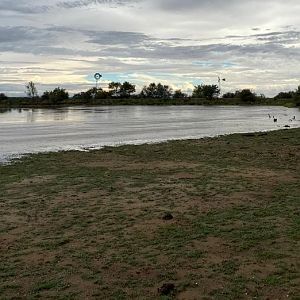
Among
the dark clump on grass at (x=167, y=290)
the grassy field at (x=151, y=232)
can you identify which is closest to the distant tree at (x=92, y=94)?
the grassy field at (x=151, y=232)

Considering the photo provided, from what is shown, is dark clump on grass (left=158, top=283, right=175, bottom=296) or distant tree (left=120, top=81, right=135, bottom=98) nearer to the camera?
dark clump on grass (left=158, top=283, right=175, bottom=296)

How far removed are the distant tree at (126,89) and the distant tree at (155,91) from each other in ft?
11.1

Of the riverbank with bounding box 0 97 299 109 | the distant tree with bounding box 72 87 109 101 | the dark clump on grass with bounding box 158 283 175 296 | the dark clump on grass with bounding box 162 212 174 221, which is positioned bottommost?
the dark clump on grass with bounding box 158 283 175 296

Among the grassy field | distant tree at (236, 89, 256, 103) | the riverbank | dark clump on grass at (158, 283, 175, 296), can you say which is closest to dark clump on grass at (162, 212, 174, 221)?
the grassy field

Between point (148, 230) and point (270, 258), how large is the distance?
202 cm

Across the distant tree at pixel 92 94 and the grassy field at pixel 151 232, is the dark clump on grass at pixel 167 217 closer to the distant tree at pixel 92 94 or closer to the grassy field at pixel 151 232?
the grassy field at pixel 151 232

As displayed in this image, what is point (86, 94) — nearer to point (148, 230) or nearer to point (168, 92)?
point (168, 92)

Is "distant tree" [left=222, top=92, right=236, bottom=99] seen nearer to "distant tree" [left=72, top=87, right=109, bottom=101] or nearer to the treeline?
the treeline

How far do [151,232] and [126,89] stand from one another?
132176mm

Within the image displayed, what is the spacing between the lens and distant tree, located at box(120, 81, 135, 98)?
451 feet

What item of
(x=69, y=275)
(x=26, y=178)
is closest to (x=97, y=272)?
(x=69, y=275)

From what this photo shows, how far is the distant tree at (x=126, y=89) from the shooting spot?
137375 millimetres

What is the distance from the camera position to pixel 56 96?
4931 inches

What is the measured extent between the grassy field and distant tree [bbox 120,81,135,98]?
12479 centimetres
